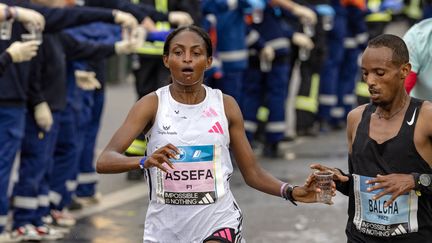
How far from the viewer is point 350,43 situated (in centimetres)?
1772

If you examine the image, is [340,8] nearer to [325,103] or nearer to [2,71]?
[325,103]

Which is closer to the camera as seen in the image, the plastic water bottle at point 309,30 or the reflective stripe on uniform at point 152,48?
the reflective stripe on uniform at point 152,48

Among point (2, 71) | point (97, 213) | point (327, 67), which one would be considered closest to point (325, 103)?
point (327, 67)

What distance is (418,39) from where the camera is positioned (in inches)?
303

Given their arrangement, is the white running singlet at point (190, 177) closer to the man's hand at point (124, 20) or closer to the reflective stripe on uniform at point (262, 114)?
the man's hand at point (124, 20)

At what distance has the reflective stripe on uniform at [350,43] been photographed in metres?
17.7

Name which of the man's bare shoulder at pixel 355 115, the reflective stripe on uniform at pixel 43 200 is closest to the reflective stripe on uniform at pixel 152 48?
the reflective stripe on uniform at pixel 43 200

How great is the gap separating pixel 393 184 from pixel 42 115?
4.20m

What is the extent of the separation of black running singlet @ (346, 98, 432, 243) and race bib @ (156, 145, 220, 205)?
0.73 metres

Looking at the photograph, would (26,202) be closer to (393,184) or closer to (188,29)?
(188,29)

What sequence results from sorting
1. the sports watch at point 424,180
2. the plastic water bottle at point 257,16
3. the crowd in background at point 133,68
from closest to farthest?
1. the sports watch at point 424,180
2. the crowd in background at point 133,68
3. the plastic water bottle at point 257,16

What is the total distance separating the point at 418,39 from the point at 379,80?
5.60ft

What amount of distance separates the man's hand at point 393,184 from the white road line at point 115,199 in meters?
5.31

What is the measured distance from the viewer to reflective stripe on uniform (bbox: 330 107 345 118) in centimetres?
1726
